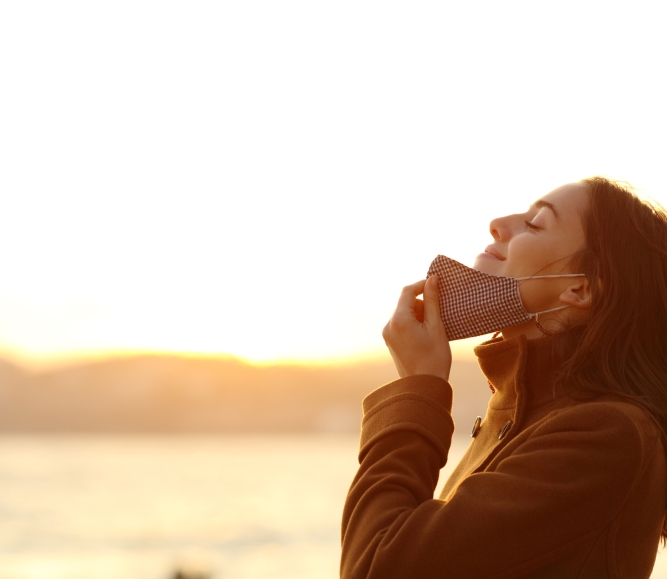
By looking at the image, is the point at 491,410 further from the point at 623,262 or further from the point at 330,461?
the point at 330,461

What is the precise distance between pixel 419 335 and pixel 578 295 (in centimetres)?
41

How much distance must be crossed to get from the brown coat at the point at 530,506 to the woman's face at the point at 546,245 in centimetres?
30

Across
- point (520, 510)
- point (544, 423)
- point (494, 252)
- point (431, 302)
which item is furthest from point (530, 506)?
point (494, 252)

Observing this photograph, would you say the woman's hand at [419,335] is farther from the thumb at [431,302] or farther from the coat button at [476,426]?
the coat button at [476,426]

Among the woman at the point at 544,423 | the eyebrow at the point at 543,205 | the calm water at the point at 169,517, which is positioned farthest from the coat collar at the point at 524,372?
the calm water at the point at 169,517

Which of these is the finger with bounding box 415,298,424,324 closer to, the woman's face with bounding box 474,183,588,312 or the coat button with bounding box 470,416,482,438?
the woman's face with bounding box 474,183,588,312

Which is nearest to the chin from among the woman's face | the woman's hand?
the woman's face

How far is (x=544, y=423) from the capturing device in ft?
5.14

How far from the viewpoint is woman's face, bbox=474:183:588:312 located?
184cm

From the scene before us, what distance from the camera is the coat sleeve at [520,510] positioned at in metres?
1.43

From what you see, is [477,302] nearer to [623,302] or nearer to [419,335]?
[419,335]

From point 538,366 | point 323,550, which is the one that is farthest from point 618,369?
point 323,550

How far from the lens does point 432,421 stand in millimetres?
1678

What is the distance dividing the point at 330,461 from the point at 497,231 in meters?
59.5
